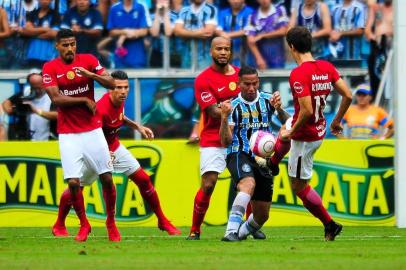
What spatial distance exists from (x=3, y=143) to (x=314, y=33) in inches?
207

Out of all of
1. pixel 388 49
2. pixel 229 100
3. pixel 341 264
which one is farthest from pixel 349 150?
pixel 341 264

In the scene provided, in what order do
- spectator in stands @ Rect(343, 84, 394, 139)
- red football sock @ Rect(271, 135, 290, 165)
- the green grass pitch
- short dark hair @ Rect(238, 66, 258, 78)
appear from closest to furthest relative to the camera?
the green grass pitch → short dark hair @ Rect(238, 66, 258, 78) → red football sock @ Rect(271, 135, 290, 165) → spectator in stands @ Rect(343, 84, 394, 139)

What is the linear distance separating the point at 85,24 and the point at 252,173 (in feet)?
22.6

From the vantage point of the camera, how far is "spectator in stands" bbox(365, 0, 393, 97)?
61.9 feet

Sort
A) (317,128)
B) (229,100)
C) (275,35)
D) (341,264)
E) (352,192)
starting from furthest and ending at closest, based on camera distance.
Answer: (275,35) → (352,192) → (229,100) → (317,128) → (341,264)

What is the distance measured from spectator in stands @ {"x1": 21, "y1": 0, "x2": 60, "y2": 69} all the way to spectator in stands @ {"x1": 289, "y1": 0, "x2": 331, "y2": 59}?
3889mm

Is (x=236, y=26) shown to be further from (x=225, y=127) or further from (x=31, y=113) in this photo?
(x=225, y=127)

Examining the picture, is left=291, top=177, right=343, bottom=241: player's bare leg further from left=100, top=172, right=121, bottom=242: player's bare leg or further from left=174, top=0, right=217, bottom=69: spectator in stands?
left=174, top=0, right=217, bottom=69: spectator in stands

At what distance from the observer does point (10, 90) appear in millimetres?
19000

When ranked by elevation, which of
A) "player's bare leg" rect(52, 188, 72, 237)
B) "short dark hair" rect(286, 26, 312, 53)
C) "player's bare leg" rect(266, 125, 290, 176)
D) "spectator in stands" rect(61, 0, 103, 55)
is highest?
"spectator in stands" rect(61, 0, 103, 55)

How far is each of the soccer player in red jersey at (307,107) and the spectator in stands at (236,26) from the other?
19.9 ft

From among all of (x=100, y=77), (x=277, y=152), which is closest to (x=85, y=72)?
(x=100, y=77)

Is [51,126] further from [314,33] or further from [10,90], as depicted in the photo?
[314,33]

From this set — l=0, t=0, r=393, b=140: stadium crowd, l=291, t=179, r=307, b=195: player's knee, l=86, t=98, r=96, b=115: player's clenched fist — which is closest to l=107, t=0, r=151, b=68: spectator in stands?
l=0, t=0, r=393, b=140: stadium crowd
